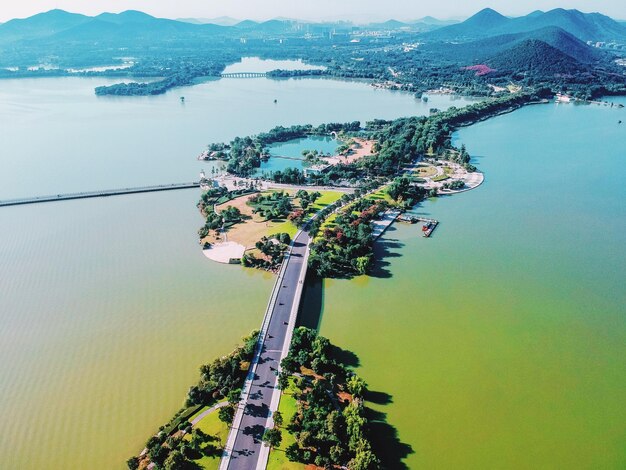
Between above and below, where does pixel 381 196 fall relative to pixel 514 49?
below

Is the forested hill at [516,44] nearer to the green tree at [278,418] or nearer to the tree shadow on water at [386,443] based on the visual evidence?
the tree shadow on water at [386,443]

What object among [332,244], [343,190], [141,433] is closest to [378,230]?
[332,244]

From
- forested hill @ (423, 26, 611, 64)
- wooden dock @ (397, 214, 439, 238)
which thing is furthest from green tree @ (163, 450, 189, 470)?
forested hill @ (423, 26, 611, 64)

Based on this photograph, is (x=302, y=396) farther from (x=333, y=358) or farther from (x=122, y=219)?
(x=122, y=219)

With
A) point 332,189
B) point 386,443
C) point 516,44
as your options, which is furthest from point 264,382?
point 516,44

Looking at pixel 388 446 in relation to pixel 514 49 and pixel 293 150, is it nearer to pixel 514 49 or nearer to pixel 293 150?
pixel 293 150

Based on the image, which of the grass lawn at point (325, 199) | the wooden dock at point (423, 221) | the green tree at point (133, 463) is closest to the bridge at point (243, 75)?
the grass lawn at point (325, 199)
